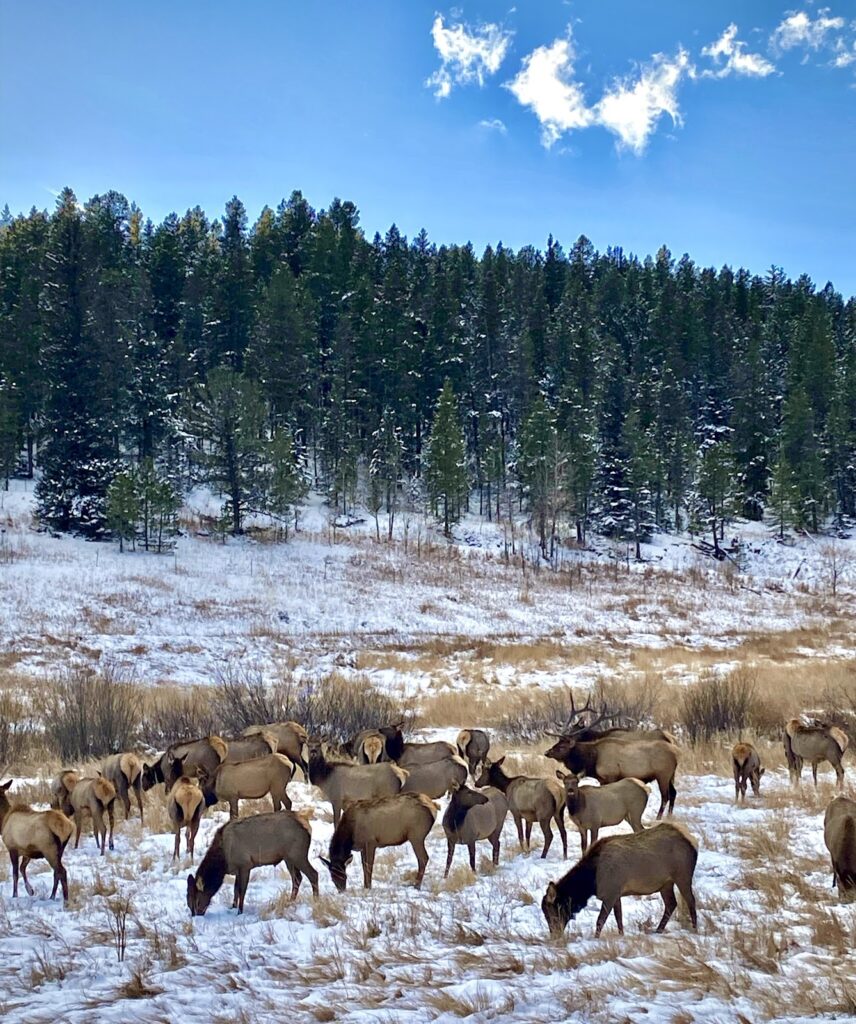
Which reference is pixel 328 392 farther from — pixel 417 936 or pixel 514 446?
pixel 417 936

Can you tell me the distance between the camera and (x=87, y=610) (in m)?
29.0

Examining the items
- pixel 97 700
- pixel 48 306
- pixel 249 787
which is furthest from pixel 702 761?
pixel 48 306

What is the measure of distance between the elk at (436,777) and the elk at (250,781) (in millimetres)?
1246

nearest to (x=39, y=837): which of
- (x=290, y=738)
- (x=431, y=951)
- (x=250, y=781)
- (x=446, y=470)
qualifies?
(x=250, y=781)

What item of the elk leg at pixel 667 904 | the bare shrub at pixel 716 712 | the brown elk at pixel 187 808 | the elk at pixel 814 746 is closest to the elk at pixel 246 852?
the brown elk at pixel 187 808

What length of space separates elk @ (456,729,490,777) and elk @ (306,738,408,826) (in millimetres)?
2688

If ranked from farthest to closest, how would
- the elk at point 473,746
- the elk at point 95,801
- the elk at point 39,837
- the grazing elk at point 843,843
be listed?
the elk at point 473,746
the elk at point 95,801
the elk at point 39,837
the grazing elk at point 843,843

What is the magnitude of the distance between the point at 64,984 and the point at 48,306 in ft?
166

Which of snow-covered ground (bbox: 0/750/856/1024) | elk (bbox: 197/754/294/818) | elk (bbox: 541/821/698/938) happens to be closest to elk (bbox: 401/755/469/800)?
Answer: snow-covered ground (bbox: 0/750/856/1024)

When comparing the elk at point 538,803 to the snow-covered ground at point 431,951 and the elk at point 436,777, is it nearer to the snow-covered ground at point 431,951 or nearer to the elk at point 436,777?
the snow-covered ground at point 431,951

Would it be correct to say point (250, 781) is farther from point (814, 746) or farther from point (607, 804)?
point (814, 746)

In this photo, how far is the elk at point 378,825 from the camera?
19.9ft

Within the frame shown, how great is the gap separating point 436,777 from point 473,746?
2.57 meters

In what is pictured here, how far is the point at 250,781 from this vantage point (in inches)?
291
